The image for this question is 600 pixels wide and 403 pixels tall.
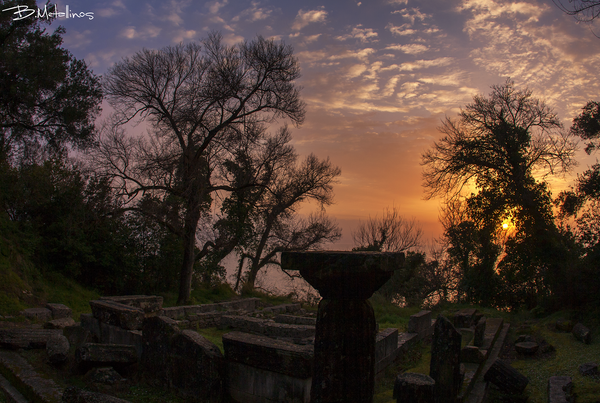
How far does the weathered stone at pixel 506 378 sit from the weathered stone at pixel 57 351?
7.62 metres

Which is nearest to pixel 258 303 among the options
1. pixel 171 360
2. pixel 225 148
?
pixel 225 148

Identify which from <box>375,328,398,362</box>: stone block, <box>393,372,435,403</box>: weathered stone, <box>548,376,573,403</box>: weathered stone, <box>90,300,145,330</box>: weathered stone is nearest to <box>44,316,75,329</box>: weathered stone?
<box>90,300,145,330</box>: weathered stone

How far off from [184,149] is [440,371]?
1259 centimetres

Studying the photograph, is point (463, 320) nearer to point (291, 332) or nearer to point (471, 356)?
point (471, 356)

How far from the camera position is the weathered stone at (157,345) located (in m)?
5.89

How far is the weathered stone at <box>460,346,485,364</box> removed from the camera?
7365 millimetres

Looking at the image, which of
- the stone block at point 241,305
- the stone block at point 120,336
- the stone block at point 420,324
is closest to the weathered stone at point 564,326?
the stone block at point 420,324

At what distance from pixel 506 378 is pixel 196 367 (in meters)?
5.44

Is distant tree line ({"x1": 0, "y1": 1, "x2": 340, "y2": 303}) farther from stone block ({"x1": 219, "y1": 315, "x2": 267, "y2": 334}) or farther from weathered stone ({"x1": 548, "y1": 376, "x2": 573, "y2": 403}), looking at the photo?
weathered stone ({"x1": 548, "y1": 376, "x2": 573, "y2": 403})

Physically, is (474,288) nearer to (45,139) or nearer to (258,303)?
(258,303)

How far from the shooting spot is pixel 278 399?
4785 millimetres

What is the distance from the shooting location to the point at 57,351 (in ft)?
20.4

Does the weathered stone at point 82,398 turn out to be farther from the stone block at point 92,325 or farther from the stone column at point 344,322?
the stone block at point 92,325

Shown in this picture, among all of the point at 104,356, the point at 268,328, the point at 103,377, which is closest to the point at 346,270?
the point at 103,377
